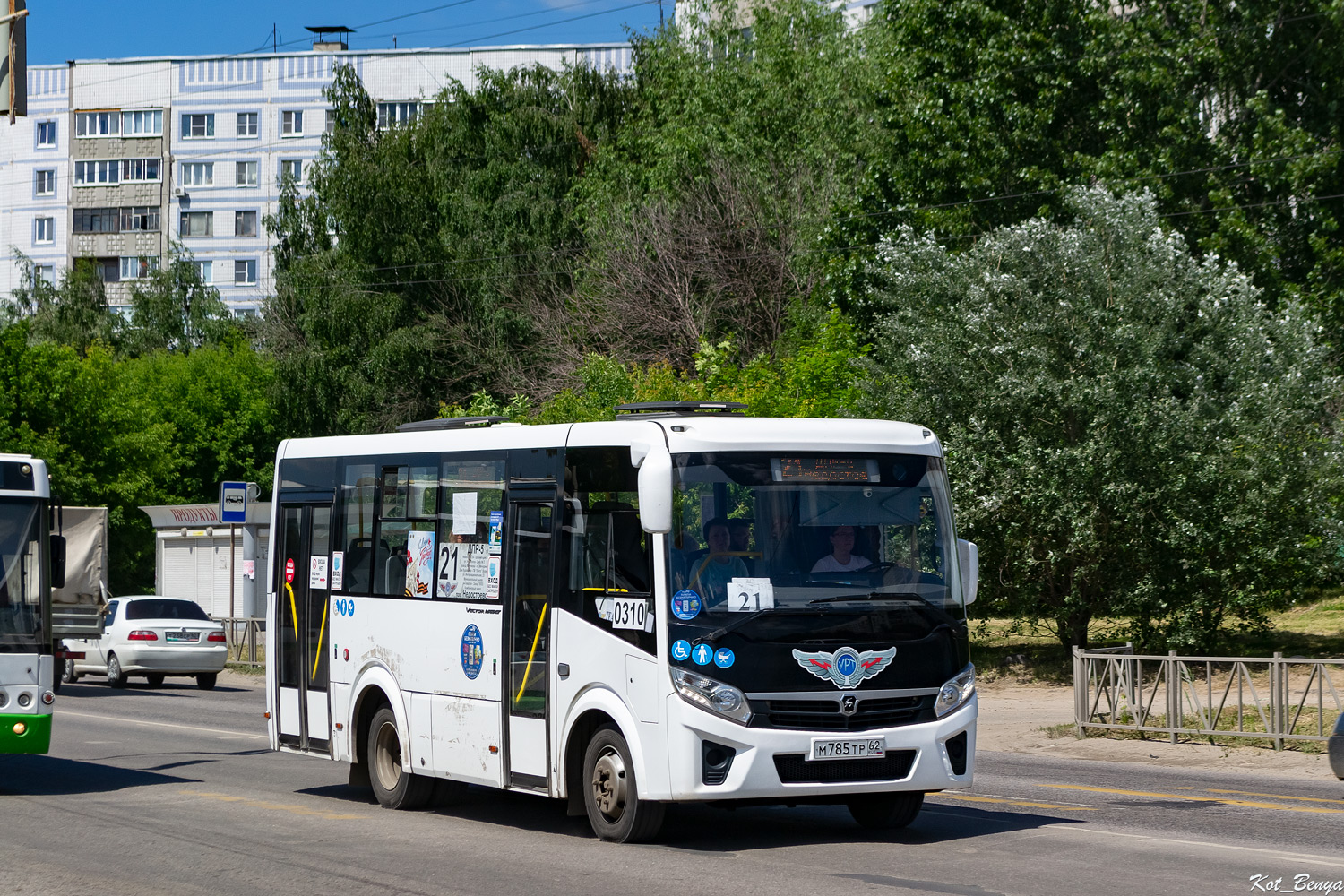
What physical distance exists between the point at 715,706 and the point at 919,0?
27.6 meters

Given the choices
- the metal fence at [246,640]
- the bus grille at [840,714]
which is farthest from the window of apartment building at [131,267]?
the bus grille at [840,714]

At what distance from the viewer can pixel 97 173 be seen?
8400cm

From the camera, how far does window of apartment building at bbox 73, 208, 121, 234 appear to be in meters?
83.4

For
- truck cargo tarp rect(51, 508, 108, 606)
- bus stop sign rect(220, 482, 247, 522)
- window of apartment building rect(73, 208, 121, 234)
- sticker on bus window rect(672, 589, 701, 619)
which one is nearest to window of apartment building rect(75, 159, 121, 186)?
window of apartment building rect(73, 208, 121, 234)

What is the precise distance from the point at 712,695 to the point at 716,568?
2.64 feet

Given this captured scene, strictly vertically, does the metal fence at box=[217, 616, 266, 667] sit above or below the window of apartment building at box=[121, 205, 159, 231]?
below

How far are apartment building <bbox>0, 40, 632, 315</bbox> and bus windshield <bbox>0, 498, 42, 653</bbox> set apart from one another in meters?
68.9

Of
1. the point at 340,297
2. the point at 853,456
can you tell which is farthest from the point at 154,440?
the point at 853,456

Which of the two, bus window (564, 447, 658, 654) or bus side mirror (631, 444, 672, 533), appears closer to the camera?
bus side mirror (631, 444, 672, 533)

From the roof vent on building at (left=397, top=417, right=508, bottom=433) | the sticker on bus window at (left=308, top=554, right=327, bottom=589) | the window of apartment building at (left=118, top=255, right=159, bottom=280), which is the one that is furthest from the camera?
the window of apartment building at (left=118, top=255, right=159, bottom=280)

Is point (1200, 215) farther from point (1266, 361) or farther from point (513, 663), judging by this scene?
point (513, 663)

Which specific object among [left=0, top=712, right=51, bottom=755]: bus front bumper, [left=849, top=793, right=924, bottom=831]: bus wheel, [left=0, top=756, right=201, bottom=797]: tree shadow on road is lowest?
[left=0, top=756, right=201, bottom=797]: tree shadow on road

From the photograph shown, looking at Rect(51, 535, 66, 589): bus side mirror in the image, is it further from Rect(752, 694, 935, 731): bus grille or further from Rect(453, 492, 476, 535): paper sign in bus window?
Rect(752, 694, 935, 731): bus grille

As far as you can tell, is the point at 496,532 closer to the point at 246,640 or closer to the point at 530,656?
the point at 530,656
